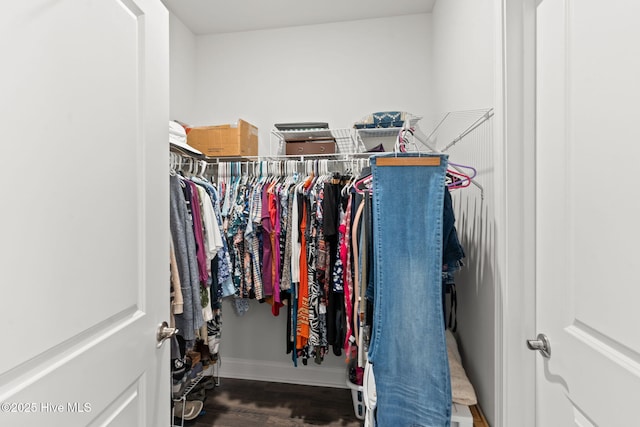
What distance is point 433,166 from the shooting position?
40.9 inches

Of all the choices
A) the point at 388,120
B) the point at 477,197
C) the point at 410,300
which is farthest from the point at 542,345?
the point at 388,120

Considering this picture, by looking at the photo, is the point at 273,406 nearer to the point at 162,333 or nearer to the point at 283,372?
the point at 283,372

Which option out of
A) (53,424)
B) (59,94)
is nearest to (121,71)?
(59,94)

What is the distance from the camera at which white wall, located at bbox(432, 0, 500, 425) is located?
1.10m

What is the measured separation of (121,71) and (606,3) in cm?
114

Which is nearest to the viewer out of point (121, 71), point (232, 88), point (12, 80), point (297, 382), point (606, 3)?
point (12, 80)

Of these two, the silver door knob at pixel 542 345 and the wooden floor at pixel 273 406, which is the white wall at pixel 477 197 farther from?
the wooden floor at pixel 273 406

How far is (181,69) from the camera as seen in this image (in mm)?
2430

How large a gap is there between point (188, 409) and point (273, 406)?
1.81 feet

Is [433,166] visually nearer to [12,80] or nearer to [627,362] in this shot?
[627,362]

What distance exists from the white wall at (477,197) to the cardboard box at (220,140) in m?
1.41

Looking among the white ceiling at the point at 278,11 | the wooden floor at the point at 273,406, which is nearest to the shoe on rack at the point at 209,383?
the wooden floor at the point at 273,406

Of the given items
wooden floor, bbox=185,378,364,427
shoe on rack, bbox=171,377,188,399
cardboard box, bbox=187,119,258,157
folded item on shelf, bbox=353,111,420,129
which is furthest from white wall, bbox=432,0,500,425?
shoe on rack, bbox=171,377,188,399

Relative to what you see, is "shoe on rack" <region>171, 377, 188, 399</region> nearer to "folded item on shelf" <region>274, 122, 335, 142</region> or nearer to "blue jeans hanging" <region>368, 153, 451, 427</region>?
"blue jeans hanging" <region>368, 153, 451, 427</region>
